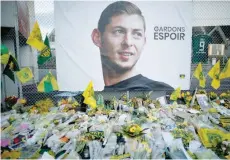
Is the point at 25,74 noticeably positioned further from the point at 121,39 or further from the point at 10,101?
the point at 121,39

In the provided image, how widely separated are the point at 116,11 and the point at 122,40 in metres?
0.60

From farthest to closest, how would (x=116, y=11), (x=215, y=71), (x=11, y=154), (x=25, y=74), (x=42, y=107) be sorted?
(x=116, y=11)
(x=42, y=107)
(x=215, y=71)
(x=25, y=74)
(x=11, y=154)

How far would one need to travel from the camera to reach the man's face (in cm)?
353

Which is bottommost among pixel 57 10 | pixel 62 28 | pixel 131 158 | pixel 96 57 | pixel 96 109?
pixel 131 158

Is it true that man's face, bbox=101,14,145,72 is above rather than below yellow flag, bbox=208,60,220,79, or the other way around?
above

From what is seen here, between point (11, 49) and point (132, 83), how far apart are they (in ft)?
8.42

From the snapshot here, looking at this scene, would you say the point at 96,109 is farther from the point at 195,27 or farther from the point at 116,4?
the point at 195,27

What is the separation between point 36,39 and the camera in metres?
2.80

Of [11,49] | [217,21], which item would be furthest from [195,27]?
[11,49]

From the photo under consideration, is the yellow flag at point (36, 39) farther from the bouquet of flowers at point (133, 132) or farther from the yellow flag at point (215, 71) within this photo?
the yellow flag at point (215, 71)

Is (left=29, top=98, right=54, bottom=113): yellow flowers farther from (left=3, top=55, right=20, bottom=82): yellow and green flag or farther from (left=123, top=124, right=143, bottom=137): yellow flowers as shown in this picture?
(left=123, top=124, right=143, bottom=137): yellow flowers

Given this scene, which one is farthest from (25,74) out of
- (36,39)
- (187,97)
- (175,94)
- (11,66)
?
(187,97)

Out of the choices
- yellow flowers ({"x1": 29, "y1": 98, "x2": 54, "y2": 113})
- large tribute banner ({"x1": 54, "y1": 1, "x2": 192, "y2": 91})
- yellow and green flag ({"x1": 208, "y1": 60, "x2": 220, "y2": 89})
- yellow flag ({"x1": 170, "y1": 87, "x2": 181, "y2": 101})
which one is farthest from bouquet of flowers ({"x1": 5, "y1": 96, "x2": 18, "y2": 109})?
yellow and green flag ({"x1": 208, "y1": 60, "x2": 220, "y2": 89})

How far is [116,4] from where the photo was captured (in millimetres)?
3502
